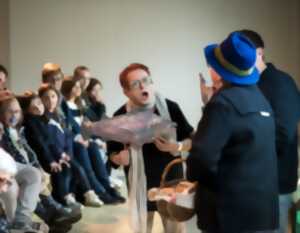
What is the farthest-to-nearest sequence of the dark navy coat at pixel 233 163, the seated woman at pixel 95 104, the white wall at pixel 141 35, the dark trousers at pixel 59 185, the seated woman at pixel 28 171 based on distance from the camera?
the white wall at pixel 141 35 < the seated woman at pixel 95 104 < the dark trousers at pixel 59 185 < the seated woman at pixel 28 171 < the dark navy coat at pixel 233 163

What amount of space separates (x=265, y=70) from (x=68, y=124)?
220 centimetres

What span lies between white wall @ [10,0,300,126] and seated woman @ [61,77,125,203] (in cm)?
157

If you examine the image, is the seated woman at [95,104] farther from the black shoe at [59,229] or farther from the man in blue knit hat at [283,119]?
the man in blue knit hat at [283,119]

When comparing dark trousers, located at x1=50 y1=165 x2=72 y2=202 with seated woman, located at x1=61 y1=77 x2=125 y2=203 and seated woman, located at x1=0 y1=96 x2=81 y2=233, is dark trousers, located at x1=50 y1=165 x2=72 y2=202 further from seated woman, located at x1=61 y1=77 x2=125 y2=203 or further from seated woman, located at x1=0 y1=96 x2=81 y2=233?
seated woman, located at x1=61 y1=77 x2=125 y2=203

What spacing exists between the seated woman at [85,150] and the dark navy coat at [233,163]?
8.04ft

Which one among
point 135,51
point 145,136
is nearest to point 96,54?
point 135,51

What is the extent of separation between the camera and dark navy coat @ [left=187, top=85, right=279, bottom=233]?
186 cm

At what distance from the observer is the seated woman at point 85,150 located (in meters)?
4.38

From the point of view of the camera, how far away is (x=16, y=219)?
10.8 feet

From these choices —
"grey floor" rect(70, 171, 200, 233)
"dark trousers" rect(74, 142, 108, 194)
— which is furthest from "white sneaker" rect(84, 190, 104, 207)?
"dark trousers" rect(74, 142, 108, 194)

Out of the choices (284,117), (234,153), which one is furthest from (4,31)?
(234,153)

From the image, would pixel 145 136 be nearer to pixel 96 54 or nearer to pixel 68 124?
pixel 68 124

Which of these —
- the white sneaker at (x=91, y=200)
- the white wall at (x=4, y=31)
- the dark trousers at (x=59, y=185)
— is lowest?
the white sneaker at (x=91, y=200)

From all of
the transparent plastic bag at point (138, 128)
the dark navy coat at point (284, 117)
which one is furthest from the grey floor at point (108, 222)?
the dark navy coat at point (284, 117)
